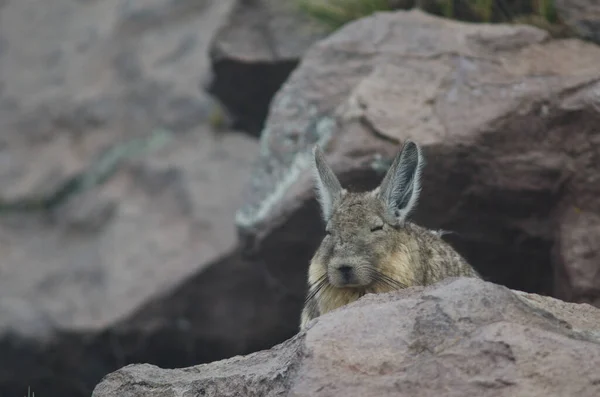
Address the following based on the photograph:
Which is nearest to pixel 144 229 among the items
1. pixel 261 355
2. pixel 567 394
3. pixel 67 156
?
pixel 67 156

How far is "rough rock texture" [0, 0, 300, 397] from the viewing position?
11.5 m

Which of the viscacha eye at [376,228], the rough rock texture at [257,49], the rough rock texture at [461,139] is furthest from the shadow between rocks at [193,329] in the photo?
the viscacha eye at [376,228]

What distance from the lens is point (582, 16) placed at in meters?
9.30

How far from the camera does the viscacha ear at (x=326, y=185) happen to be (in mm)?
7148

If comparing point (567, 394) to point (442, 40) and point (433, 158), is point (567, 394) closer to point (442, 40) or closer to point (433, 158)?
point (433, 158)

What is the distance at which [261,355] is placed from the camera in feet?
18.5

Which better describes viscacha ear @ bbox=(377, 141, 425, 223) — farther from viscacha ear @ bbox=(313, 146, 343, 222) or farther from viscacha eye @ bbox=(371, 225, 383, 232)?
viscacha ear @ bbox=(313, 146, 343, 222)

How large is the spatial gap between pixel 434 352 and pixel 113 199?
29.3 feet

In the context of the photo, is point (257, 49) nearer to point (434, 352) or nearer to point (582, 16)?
point (582, 16)

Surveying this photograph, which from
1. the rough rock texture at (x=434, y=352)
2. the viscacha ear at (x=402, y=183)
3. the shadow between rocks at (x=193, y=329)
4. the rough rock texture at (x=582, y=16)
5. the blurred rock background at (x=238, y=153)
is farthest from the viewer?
the shadow between rocks at (x=193, y=329)

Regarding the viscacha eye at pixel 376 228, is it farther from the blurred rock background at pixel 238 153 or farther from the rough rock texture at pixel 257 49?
the rough rock texture at pixel 257 49

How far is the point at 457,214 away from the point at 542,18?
2.16 metres

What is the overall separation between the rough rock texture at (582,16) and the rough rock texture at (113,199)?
3982mm

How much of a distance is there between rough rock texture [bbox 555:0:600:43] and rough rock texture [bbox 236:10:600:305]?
22cm
